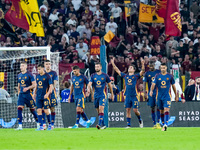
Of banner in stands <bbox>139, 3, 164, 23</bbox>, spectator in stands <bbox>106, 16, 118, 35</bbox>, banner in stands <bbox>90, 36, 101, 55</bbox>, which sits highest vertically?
banner in stands <bbox>139, 3, 164, 23</bbox>

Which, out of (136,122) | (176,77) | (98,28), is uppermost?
(98,28)

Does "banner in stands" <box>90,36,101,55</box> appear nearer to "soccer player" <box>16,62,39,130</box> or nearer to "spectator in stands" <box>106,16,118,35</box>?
"spectator in stands" <box>106,16,118,35</box>

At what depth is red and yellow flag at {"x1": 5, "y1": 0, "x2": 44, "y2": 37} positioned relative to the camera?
19.6 m

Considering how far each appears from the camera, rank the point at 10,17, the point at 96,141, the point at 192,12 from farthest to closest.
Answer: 1. the point at 192,12
2. the point at 10,17
3. the point at 96,141

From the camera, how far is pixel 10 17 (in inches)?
808

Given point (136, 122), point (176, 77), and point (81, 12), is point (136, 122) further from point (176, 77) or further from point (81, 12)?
point (81, 12)

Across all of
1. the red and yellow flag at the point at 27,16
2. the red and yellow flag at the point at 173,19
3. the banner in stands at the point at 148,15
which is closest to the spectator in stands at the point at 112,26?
the banner in stands at the point at 148,15

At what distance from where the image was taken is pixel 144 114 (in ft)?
68.3

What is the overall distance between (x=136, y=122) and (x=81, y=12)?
8.98 m

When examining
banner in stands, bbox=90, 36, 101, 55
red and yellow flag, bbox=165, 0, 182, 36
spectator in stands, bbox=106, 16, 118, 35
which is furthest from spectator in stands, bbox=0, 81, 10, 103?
spectator in stands, bbox=106, 16, 118, 35

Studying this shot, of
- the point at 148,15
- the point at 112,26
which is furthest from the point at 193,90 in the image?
the point at 112,26

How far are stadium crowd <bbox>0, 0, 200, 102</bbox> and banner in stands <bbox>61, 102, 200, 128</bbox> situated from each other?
1.53 meters

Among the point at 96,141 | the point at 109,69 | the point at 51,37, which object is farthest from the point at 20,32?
the point at 96,141

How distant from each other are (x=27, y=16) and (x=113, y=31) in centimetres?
742
